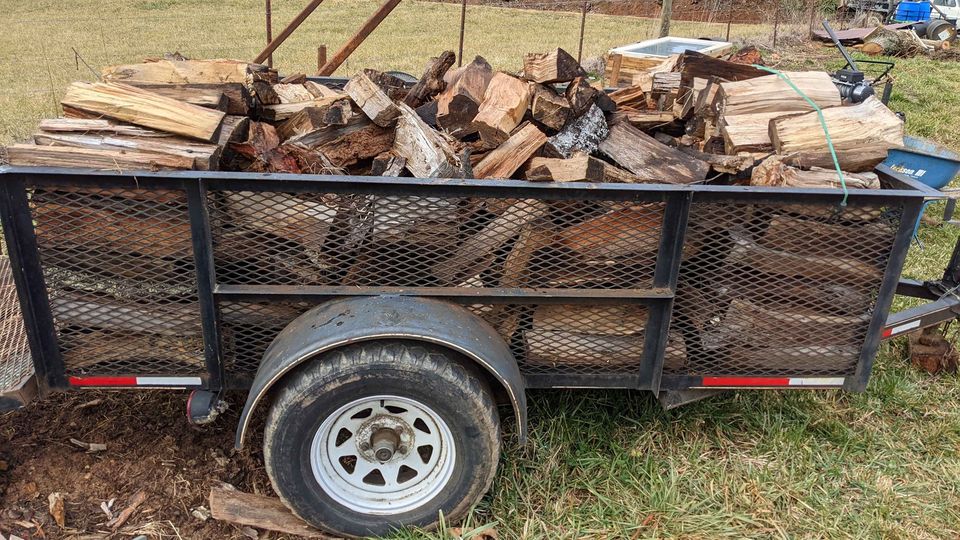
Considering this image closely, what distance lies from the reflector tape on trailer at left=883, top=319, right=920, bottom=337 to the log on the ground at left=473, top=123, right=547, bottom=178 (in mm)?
1662

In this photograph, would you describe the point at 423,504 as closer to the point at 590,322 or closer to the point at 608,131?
the point at 590,322

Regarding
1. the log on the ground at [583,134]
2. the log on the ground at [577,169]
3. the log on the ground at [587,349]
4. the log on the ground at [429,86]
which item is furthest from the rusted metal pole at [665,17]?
the log on the ground at [587,349]

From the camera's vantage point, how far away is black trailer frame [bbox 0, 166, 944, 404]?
7.83 feet

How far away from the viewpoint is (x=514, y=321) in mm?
2738

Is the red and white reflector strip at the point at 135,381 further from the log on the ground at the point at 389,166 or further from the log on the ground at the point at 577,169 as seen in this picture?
the log on the ground at the point at 577,169

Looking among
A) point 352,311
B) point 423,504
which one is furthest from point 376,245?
point 423,504

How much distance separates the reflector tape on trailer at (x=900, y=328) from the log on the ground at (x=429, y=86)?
7.65 ft

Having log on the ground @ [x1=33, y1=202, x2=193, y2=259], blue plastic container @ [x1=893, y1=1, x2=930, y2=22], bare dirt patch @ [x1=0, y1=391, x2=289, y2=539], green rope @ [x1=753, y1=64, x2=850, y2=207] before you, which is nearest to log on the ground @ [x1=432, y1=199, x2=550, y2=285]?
Result: log on the ground @ [x1=33, y1=202, x2=193, y2=259]

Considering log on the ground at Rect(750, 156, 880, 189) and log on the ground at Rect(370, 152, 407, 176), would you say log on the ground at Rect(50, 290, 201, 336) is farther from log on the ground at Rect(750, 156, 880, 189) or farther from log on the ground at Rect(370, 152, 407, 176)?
log on the ground at Rect(750, 156, 880, 189)

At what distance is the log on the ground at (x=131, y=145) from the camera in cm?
261

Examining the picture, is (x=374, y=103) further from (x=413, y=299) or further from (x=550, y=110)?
(x=413, y=299)

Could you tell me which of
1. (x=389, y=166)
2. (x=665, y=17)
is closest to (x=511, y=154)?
(x=389, y=166)

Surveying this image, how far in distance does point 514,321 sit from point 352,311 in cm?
60

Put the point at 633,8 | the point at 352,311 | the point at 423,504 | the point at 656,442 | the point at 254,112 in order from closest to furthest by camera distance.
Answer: the point at 352,311
the point at 423,504
the point at 656,442
the point at 254,112
the point at 633,8
